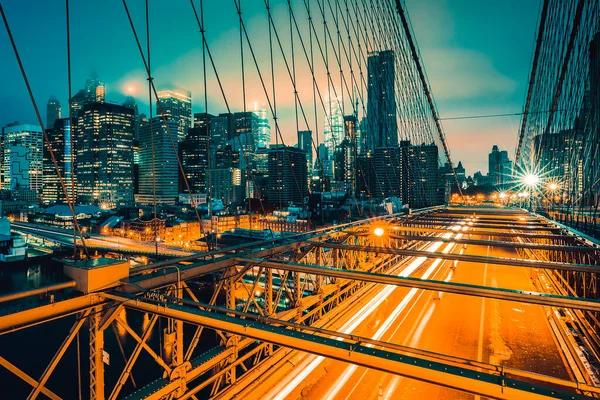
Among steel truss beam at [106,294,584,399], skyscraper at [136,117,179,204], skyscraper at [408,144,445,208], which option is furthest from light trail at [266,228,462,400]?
skyscraper at [136,117,179,204]

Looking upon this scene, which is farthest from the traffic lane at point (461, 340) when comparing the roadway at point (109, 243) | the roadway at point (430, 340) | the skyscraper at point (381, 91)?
the roadway at point (109, 243)

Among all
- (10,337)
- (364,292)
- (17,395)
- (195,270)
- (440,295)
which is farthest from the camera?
(10,337)

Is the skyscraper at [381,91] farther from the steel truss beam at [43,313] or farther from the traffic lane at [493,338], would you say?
the steel truss beam at [43,313]

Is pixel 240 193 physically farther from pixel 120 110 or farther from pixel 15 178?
pixel 15 178

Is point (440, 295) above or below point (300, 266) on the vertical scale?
below

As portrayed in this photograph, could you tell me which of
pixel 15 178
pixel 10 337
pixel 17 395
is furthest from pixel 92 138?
pixel 17 395

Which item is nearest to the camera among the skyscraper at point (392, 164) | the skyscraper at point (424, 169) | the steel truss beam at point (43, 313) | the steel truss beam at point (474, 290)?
the steel truss beam at point (43, 313)

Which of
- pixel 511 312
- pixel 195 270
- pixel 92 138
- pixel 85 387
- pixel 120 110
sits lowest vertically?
pixel 85 387
